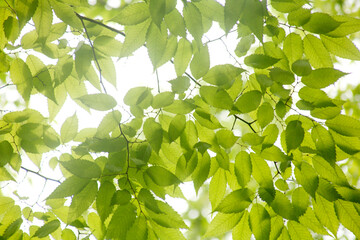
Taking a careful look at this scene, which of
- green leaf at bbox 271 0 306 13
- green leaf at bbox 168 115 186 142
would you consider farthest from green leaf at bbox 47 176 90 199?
green leaf at bbox 271 0 306 13

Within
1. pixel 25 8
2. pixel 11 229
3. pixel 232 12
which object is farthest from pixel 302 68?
pixel 11 229

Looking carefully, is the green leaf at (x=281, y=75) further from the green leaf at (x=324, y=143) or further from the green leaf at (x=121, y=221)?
the green leaf at (x=121, y=221)

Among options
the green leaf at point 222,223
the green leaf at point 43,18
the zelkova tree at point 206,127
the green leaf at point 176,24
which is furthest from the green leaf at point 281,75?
the green leaf at point 43,18

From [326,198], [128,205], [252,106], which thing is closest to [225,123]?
[252,106]

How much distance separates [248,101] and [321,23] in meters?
0.36

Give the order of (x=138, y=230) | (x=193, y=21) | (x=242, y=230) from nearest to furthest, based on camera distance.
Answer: (x=193, y=21), (x=138, y=230), (x=242, y=230)

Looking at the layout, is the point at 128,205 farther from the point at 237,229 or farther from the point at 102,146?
the point at 237,229

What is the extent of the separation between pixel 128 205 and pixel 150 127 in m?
0.27

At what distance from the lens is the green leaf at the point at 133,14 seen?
95cm

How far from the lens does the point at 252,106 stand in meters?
1.04

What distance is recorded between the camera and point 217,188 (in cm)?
114

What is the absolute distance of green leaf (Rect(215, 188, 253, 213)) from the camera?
106 cm

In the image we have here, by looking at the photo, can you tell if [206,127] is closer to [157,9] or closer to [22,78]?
[157,9]

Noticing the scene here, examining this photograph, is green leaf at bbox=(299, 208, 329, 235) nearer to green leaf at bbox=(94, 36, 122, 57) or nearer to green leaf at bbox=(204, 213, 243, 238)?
green leaf at bbox=(204, 213, 243, 238)
